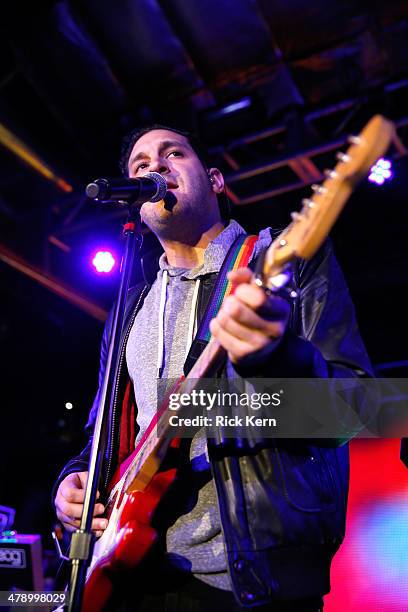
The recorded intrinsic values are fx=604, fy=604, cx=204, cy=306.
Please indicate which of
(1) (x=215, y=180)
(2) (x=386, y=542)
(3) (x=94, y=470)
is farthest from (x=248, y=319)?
(2) (x=386, y=542)

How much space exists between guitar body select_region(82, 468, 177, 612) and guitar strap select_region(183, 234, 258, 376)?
0.36 m

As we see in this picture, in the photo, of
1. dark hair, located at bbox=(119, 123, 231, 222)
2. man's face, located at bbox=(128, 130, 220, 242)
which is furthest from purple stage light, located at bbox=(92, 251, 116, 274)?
man's face, located at bbox=(128, 130, 220, 242)

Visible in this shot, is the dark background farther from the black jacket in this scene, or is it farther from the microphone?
the black jacket

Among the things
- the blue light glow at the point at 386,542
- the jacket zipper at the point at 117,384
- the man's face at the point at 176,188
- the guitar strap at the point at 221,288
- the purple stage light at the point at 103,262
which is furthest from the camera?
the purple stage light at the point at 103,262

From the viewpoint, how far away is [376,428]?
4.14m

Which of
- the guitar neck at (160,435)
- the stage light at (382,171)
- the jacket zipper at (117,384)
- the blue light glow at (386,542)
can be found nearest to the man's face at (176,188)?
the jacket zipper at (117,384)

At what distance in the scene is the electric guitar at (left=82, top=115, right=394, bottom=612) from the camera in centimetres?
125

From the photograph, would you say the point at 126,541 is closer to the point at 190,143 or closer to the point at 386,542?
the point at 190,143

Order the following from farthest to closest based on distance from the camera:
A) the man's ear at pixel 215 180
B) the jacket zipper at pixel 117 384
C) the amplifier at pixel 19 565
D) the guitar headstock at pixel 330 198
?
the amplifier at pixel 19 565
the man's ear at pixel 215 180
the jacket zipper at pixel 117 384
the guitar headstock at pixel 330 198

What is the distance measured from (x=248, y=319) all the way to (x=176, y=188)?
1.17m

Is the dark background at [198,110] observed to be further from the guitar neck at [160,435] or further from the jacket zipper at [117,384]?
the guitar neck at [160,435]

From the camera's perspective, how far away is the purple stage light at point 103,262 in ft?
14.4

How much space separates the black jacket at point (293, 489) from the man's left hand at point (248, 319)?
7 cm

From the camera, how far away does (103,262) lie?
174 inches
